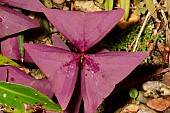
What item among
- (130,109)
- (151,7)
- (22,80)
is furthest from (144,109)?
(22,80)

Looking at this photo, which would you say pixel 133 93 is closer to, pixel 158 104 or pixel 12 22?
pixel 158 104

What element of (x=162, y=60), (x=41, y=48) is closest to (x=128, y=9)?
(x=162, y=60)

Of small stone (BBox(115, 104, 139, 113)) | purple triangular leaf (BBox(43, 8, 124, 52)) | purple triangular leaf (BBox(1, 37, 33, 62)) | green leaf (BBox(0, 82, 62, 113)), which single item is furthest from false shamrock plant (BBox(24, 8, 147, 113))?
small stone (BBox(115, 104, 139, 113))

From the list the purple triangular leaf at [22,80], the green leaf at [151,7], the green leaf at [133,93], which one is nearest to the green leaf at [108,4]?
the green leaf at [151,7]

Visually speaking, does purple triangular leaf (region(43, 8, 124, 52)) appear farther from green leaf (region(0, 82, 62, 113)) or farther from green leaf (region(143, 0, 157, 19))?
green leaf (region(143, 0, 157, 19))

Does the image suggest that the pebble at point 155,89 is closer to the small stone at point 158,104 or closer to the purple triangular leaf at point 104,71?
the small stone at point 158,104

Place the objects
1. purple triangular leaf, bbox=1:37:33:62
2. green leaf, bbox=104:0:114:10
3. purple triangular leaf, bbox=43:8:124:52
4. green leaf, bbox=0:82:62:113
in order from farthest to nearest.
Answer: green leaf, bbox=104:0:114:10 < purple triangular leaf, bbox=1:37:33:62 < green leaf, bbox=0:82:62:113 < purple triangular leaf, bbox=43:8:124:52
